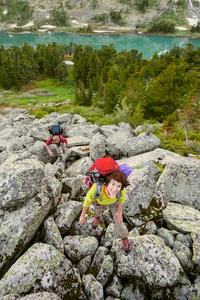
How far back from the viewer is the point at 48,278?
4766 millimetres

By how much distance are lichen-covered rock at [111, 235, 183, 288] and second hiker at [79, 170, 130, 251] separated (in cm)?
36

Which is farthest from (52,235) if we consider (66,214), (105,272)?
(105,272)

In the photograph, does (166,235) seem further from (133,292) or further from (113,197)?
(113,197)

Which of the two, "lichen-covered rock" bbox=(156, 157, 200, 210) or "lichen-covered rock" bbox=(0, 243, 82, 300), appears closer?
"lichen-covered rock" bbox=(0, 243, 82, 300)

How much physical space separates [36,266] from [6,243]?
1307 millimetres

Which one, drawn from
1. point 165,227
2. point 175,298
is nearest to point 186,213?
point 165,227

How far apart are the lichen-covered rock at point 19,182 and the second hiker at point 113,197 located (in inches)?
91.6

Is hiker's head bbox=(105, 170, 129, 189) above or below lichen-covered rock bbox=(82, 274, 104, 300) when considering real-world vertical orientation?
above

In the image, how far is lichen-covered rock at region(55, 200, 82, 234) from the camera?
6322mm

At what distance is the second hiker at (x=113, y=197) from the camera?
14.7 feet

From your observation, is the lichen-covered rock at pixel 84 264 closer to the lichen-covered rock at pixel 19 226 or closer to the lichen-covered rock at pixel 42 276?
the lichen-covered rock at pixel 42 276

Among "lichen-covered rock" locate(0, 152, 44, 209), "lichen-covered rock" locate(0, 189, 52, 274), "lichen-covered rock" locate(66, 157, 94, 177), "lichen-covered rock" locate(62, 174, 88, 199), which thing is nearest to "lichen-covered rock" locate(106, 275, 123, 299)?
"lichen-covered rock" locate(0, 189, 52, 274)

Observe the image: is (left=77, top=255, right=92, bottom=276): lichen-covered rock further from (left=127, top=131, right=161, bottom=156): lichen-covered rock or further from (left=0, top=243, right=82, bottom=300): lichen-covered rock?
(left=127, top=131, right=161, bottom=156): lichen-covered rock

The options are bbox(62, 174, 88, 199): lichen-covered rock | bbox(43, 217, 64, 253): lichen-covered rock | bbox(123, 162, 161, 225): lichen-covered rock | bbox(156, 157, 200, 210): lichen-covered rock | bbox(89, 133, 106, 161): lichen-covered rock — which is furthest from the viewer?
bbox(89, 133, 106, 161): lichen-covered rock
